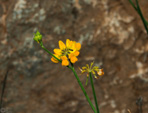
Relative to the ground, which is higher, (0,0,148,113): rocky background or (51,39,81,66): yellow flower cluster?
(0,0,148,113): rocky background

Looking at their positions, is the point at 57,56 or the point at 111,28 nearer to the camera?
the point at 57,56

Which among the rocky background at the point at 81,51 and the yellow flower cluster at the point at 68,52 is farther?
A: the rocky background at the point at 81,51

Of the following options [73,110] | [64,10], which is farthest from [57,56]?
[73,110]

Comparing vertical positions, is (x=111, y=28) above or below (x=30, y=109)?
above

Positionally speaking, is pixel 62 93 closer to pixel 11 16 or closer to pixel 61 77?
pixel 61 77

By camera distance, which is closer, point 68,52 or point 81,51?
point 68,52

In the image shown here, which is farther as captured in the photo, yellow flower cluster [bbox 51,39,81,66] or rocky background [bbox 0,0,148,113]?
rocky background [bbox 0,0,148,113]

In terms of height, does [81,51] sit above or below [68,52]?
above

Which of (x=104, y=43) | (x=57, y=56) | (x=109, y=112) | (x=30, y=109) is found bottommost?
(x=57, y=56)
